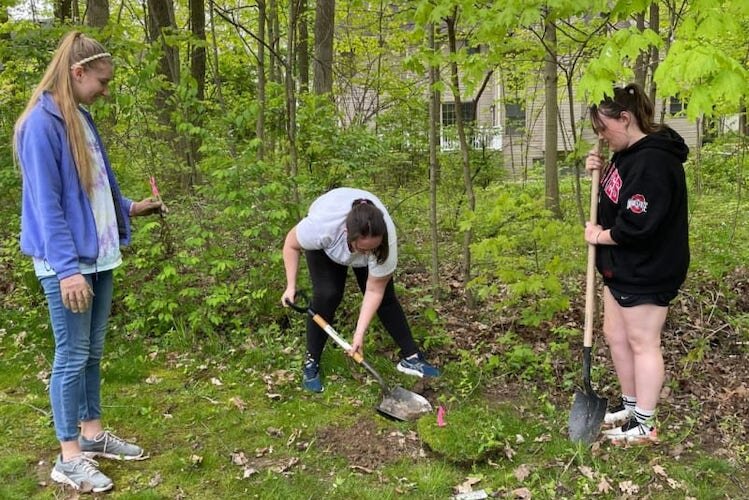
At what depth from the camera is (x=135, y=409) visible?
378 cm

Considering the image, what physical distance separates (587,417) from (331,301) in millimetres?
1702

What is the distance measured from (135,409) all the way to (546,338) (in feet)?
9.84

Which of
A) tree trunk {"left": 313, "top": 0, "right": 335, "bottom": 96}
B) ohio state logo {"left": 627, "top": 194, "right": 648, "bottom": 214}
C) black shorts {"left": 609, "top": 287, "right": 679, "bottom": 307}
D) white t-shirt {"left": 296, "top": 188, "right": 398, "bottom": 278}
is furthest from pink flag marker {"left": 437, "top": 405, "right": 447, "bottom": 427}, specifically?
tree trunk {"left": 313, "top": 0, "right": 335, "bottom": 96}

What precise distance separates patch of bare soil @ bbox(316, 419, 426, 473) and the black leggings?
0.66m

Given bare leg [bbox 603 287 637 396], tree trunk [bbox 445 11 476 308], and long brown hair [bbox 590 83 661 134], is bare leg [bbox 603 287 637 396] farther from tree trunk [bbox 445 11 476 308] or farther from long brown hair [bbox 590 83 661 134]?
tree trunk [bbox 445 11 476 308]

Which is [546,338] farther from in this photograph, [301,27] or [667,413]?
[301,27]

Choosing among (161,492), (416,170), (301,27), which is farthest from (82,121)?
(301,27)

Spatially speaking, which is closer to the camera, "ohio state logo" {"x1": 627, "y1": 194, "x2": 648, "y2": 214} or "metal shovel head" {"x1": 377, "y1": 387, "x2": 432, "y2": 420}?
"ohio state logo" {"x1": 627, "y1": 194, "x2": 648, "y2": 214}

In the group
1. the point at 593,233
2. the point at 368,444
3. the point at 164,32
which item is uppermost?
the point at 164,32

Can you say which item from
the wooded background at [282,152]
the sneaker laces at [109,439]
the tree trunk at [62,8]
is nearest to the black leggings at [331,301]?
the wooded background at [282,152]

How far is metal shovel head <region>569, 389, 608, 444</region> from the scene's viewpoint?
3252 millimetres

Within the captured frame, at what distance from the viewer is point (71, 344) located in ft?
9.09

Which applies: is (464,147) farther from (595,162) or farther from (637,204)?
(637,204)

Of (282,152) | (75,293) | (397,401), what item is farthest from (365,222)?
(282,152)
